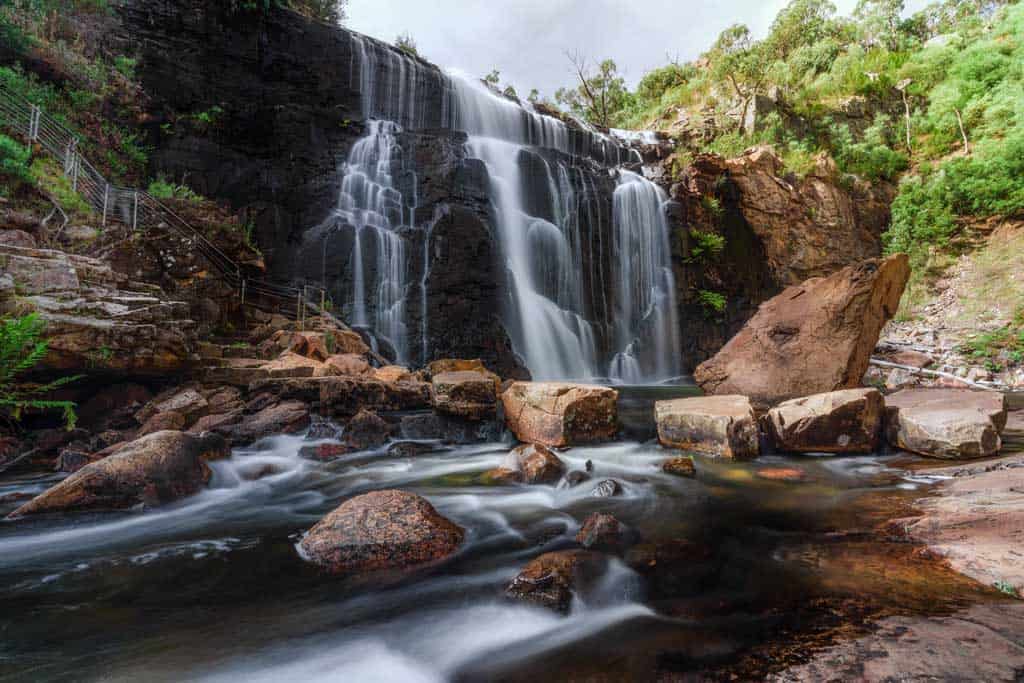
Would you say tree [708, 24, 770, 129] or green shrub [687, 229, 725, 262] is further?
tree [708, 24, 770, 129]

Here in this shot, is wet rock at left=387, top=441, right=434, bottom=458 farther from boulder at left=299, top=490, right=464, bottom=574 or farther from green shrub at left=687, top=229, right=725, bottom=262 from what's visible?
green shrub at left=687, top=229, right=725, bottom=262

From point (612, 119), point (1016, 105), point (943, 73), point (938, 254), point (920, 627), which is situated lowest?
point (920, 627)

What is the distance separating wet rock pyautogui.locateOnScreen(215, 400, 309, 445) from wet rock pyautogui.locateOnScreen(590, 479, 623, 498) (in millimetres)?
4219

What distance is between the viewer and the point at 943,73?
19.9m

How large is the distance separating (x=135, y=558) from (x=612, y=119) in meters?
33.4

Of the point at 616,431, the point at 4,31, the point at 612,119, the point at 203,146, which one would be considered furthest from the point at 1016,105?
the point at 4,31

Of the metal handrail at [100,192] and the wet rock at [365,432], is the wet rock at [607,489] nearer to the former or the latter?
the wet rock at [365,432]

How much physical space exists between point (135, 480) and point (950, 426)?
7773 millimetres

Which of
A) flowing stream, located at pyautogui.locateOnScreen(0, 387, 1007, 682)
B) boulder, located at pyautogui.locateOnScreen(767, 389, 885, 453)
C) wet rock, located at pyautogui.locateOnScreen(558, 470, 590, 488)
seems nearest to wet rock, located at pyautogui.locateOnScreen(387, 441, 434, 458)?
flowing stream, located at pyautogui.locateOnScreen(0, 387, 1007, 682)

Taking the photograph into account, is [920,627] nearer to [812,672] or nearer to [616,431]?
[812,672]

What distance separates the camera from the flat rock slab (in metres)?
1.42

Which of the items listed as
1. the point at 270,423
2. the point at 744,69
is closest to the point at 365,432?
the point at 270,423

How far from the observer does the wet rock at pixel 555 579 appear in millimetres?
2275

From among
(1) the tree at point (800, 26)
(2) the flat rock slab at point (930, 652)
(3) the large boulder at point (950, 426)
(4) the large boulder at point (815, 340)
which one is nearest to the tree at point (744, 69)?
(1) the tree at point (800, 26)
